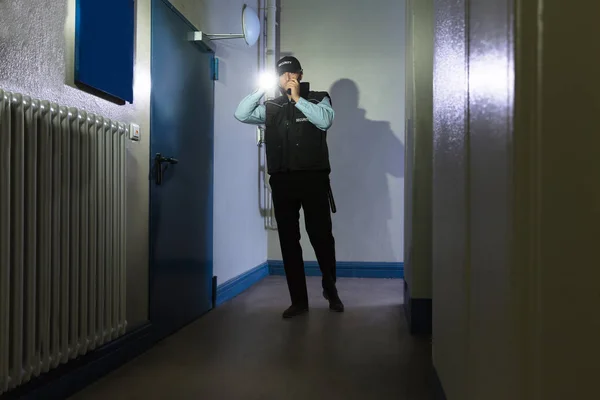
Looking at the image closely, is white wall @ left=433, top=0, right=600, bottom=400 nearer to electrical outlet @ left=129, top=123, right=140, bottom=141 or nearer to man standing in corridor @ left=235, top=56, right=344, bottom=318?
electrical outlet @ left=129, top=123, right=140, bottom=141

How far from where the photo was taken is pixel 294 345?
2291 mm

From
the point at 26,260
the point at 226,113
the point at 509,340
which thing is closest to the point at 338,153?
the point at 226,113

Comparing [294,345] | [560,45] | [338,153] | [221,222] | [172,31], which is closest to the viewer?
[560,45]

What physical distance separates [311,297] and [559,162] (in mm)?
3026

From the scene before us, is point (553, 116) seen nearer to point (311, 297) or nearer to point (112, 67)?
point (112, 67)

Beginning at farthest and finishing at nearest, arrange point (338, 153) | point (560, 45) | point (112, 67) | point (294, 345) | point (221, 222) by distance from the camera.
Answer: point (338, 153) → point (221, 222) → point (294, 345) → point (112, 67) → point (560, 45)

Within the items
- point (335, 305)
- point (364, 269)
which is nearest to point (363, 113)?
point (364, 269)

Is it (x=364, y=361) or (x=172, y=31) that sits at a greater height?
(x=172, y=31)

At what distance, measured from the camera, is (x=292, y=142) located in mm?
2910

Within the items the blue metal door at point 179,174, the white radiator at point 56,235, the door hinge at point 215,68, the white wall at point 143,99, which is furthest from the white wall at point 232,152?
the white radiator at point 56,235

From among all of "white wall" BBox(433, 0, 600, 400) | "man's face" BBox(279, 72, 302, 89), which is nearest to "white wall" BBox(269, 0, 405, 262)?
"man's face" BBox(279, 72, 302, 89)

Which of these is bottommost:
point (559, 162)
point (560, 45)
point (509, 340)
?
point (509, 340)

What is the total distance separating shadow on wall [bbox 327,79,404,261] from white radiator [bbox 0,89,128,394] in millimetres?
2873

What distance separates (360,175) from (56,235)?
132 inches
